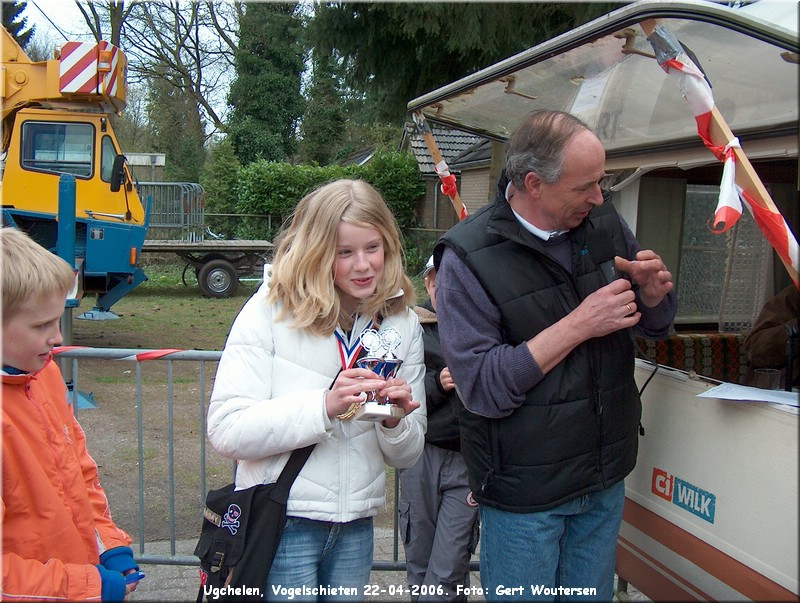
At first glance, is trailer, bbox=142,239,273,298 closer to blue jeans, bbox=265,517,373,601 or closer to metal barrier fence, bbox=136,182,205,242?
metal barrier fence, bbox=136,182,205,242

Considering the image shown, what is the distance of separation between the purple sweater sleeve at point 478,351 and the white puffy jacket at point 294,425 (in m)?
0.23

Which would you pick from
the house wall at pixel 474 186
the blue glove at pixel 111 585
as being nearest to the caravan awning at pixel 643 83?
the blue glove at pixel 111 585

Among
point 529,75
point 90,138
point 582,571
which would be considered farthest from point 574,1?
point 582,571

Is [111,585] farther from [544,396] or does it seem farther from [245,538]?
[544,396]

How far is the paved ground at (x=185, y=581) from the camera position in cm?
338

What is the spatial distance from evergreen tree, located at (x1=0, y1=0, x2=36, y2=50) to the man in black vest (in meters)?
21.6

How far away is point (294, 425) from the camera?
1.79 meters

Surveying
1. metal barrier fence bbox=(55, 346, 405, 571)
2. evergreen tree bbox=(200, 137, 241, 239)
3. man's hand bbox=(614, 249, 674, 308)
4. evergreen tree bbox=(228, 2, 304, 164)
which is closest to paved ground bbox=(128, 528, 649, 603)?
metal barrier fence bbox=(55, 346, 405, 571)

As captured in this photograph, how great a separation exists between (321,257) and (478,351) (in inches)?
19.9

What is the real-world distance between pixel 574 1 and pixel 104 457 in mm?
6439

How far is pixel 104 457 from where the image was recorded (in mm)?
5383

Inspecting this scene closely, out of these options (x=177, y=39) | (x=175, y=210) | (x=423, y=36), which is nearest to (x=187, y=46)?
(x=177, y=39)

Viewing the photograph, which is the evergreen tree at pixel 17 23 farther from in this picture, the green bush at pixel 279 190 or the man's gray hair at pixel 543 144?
the man's gray hair at pixel 543 144

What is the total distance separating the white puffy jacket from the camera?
5.93 feet
